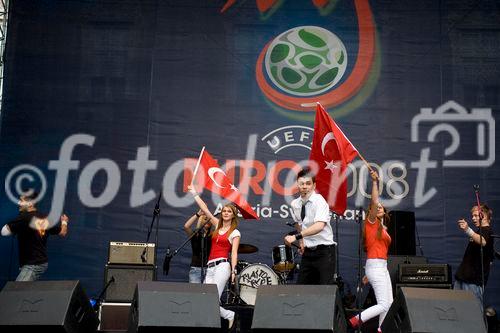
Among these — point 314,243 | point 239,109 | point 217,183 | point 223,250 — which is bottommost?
point 223,250

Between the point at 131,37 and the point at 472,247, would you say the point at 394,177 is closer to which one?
the point at 472,247

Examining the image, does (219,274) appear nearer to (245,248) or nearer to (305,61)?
(245,248)

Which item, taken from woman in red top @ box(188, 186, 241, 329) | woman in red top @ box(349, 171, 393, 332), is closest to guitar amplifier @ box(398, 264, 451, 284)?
woman in red top @ box(349, 171, 393, 332)

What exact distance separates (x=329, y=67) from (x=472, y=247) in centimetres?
392

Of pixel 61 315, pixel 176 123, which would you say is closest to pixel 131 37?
pixel 176 123

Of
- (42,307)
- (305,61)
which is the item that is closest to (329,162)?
(305,61)

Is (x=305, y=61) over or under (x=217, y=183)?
over

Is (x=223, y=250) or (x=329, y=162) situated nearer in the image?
(x=329, y=162)

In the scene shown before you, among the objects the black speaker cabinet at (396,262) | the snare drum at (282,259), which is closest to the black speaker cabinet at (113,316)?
the snare drum at (282,259)

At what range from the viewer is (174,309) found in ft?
19.7

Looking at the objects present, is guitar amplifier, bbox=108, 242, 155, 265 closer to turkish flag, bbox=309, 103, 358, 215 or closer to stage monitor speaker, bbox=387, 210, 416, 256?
turkish flag, bbox=309, 103, 358, 215

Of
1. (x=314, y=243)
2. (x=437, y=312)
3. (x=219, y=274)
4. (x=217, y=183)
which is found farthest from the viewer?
(x=217, y=183)

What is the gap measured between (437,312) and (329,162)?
355cm

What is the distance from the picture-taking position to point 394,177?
11.6 metres
